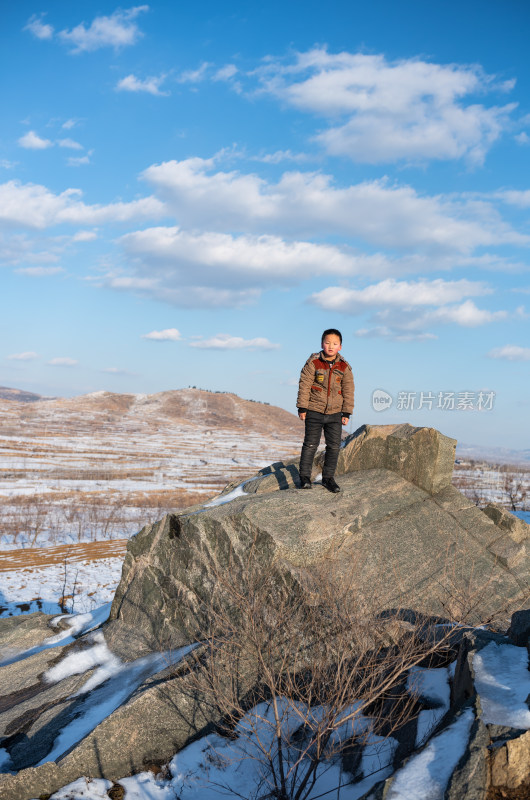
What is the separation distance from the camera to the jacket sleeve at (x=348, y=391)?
9719 millimetres

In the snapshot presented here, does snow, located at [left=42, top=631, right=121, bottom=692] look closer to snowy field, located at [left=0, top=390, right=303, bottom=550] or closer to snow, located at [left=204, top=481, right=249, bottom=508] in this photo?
snow, located at [left=204, top=481, right=249, bottom=508]

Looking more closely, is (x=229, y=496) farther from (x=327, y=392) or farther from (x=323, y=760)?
(x=323, y=760)

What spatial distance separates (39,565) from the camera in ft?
98.8

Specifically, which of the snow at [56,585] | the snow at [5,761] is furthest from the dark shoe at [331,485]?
the snow at [56,585]

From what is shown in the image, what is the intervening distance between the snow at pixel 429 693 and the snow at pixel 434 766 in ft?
2.93

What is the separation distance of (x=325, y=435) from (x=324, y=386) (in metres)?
0.99

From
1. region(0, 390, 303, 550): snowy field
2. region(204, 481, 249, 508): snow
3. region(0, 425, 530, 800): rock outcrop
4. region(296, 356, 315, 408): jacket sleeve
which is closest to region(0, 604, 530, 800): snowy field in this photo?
region(0, 425, 530, 800): rock outcrop

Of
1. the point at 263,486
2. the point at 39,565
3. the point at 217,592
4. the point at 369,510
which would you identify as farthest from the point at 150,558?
the point at 39,565

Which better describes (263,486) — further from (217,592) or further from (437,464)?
(437,464)

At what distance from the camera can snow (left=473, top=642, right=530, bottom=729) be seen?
4555mm

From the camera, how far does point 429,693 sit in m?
6.31

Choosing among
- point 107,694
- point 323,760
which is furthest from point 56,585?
point 323,760

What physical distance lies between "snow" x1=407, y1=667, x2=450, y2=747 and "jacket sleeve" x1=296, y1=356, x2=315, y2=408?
4.61 m

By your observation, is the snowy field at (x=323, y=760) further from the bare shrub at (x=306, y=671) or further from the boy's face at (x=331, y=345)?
the boy's face at (x=331, y=345)
